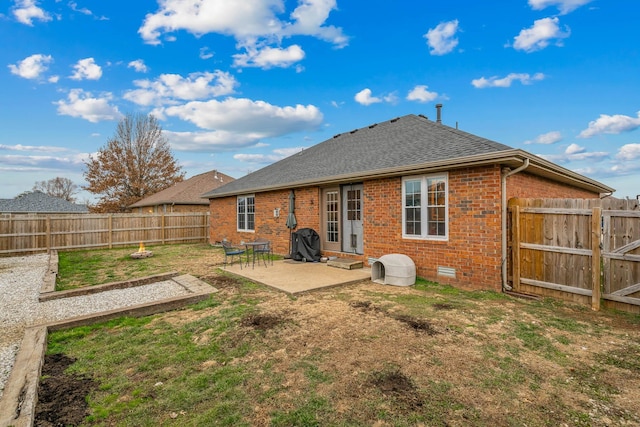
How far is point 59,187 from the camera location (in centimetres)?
4634

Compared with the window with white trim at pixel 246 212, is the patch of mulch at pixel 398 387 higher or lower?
lower

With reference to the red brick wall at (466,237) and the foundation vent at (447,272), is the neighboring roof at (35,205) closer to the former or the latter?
the red brick wall at (466,237)

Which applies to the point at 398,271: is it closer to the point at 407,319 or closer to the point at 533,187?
the point at 407,319

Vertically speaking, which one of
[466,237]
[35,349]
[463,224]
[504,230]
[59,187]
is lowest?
[35,349]

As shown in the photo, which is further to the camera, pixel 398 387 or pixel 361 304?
pixel 361 304

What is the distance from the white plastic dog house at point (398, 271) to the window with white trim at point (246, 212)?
25.3 ft

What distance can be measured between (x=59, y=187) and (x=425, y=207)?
57.4 meters

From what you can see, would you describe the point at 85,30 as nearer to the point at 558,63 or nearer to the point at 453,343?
the point at 453,343

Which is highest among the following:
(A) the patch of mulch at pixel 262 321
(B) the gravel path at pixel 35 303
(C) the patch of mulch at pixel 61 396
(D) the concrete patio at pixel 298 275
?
(D) the concrete patio at pixel 298 275

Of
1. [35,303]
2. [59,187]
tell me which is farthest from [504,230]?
[59,187]

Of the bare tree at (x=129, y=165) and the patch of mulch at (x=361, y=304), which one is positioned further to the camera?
the bare tree at (x=129, y=165)

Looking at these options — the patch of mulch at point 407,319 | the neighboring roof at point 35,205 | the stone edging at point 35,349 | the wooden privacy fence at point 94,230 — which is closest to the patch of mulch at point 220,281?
the stone edging at point 35,349

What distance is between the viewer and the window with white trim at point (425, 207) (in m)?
6.90

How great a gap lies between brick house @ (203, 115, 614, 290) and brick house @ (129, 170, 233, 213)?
1260 centimetres
